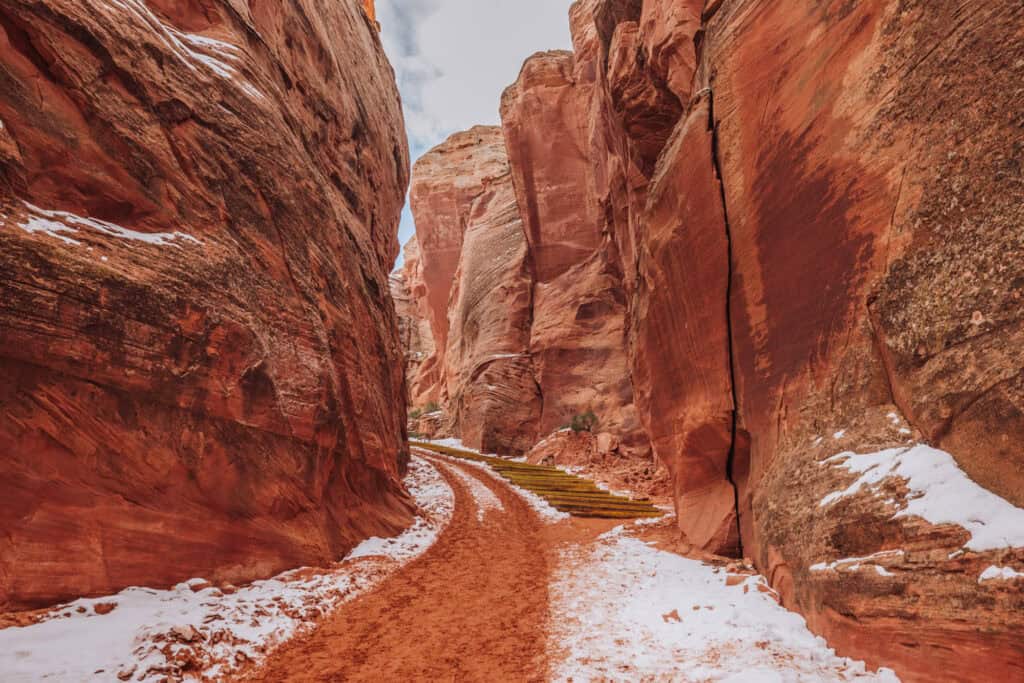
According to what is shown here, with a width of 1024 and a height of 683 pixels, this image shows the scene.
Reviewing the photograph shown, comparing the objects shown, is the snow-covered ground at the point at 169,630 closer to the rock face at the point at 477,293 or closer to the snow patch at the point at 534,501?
the snow patch at the point at 534,501

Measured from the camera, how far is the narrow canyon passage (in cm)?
649

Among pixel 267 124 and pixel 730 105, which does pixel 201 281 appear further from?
pixel 730 105

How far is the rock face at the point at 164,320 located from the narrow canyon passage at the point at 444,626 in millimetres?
2321

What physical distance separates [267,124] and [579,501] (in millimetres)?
16297

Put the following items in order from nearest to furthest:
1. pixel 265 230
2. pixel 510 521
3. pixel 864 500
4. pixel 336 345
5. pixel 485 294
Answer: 1. pixel 864 500
2. pixel 265 230
3. pixel 336 345
4. pixel 510 521
5. pixel 485 294

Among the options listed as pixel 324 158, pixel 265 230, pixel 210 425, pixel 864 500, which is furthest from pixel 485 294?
pixel 864 500

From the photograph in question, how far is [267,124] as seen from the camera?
12.9m

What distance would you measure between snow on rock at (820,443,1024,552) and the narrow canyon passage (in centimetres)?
487

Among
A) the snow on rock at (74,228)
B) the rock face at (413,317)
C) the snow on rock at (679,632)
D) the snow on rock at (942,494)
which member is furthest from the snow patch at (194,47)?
the rock face at (413,317)

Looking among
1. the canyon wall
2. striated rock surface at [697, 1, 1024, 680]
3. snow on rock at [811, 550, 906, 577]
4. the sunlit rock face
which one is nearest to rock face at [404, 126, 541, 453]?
the canyon wall

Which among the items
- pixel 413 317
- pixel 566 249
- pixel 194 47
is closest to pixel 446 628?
pixel 194 47

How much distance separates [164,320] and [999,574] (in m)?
11.6

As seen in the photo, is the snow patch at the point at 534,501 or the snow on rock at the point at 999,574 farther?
the snow patch at the point at 534,501

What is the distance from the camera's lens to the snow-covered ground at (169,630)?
5.77 m
